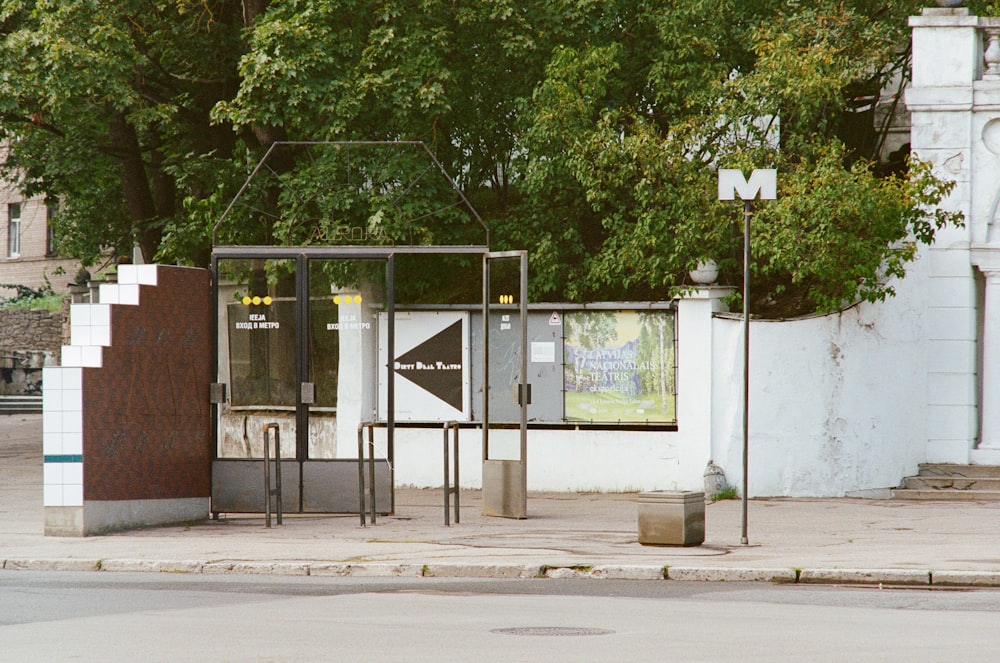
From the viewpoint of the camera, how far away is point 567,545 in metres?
13.7

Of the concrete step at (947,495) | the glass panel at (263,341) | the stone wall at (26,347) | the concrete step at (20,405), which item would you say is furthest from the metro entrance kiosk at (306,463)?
the stone wall at (26,347)

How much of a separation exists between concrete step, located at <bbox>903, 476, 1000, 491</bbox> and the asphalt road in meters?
7.34

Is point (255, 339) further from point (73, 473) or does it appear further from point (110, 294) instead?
point (73, 473)

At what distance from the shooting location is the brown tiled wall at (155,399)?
48.8 feet

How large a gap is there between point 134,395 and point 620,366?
6.79 metres

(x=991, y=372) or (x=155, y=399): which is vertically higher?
(x=991, y=372)

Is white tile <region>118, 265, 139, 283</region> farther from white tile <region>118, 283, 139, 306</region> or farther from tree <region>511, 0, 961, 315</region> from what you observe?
tree <region>511, 0, 961, 315</region>

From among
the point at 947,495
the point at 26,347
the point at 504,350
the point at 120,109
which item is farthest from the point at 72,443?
the point at 26,347

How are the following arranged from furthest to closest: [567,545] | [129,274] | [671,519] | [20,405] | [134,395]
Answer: [20,405], [129,274], [134,395], [567,545], [671,519]

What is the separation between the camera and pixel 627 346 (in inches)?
760

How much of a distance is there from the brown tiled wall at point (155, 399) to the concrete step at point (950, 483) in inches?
348

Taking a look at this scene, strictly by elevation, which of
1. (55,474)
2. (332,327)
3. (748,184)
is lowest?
(55,474)

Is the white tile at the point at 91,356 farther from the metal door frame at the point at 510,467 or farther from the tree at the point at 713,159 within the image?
the tree at the point at 713,159

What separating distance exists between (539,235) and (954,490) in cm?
643
